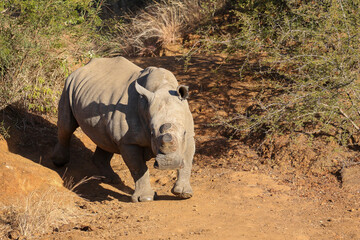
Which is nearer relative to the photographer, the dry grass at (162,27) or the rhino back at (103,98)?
the rhino back at (103,98)

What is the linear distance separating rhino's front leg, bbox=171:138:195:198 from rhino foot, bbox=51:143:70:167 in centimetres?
281

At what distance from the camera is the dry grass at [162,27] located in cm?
1370

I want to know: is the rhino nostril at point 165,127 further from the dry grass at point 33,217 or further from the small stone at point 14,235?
the small stone at point 14,235

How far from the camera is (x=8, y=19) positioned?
9.36 meters

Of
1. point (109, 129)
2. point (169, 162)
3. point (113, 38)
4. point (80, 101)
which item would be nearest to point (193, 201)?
point (169, 162)

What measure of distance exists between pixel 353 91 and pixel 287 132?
4.21ft

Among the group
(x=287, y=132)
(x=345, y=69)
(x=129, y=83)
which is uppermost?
(x=345, y=69)

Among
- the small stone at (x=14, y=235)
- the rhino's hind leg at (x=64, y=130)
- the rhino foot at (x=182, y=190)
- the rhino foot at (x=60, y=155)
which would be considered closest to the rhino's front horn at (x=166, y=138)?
the rhino foot at (x=182, y=190)

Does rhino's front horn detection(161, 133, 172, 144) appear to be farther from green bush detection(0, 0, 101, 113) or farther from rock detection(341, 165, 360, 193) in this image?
green bush detection(0, 0, 101, 113)

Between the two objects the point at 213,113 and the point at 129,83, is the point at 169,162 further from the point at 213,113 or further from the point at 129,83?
the point at 213,113

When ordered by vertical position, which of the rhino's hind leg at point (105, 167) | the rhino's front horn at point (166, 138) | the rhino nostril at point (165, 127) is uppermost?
the rhino nostril at point (165, 127)

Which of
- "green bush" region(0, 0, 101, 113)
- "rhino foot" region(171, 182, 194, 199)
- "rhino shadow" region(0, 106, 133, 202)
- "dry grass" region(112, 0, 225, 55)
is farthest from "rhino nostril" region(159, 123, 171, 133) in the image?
"dry grass" region(112, 0, 225, 55)

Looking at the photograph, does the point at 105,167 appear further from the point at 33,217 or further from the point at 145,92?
the point at 33,217

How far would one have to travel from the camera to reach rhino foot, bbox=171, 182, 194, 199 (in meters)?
6.23
